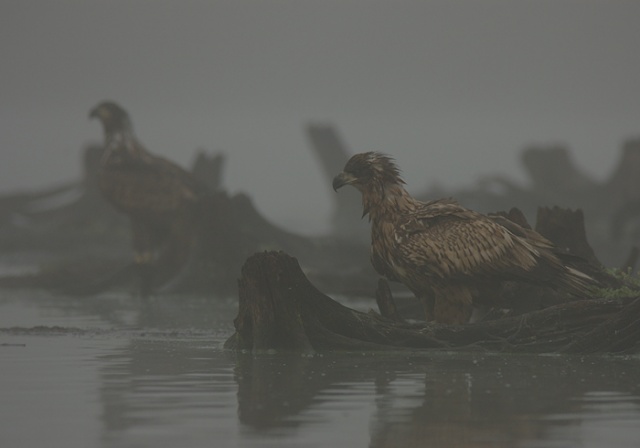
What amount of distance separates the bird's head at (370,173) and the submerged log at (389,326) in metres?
1.24

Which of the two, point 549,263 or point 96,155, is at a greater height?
point 96,155

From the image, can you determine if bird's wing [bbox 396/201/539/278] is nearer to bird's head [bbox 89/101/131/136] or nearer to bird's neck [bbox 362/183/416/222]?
Result: bird's neck [bbox 362/183/416/222]

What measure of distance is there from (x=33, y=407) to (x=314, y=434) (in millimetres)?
2620

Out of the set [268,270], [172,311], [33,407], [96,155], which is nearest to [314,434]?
[33,407]

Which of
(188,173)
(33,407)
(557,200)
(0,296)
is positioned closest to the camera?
(33,407)

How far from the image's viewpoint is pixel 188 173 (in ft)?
93.0

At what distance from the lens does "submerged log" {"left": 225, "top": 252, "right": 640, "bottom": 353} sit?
16.5m

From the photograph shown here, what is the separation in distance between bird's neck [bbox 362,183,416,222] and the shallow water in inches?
54.1

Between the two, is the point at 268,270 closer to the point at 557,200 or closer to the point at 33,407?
the point at 33,407

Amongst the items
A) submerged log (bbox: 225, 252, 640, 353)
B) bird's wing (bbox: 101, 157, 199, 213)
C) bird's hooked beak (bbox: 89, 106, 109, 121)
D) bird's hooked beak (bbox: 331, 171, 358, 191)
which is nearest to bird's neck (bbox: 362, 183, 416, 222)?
bird's hooked beak (bbox: 331, 171, 358, 191)

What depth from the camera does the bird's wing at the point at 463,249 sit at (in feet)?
54.9

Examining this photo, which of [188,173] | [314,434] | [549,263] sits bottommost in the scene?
[314,434]

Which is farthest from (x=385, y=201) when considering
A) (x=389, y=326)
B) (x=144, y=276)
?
(x=144, y=276)

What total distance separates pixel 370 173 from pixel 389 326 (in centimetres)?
154
